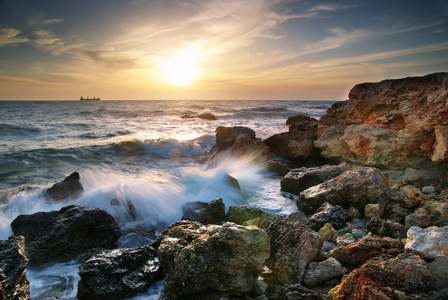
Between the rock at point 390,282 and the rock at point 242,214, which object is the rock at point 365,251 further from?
the rock at point 242,214

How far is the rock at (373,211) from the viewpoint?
402cm

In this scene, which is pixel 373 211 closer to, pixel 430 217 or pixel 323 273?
pixel 430 217

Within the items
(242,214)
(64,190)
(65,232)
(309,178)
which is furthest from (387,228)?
(64,190)

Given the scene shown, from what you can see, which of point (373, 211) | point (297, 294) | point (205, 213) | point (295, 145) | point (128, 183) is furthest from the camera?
point (295, 145)

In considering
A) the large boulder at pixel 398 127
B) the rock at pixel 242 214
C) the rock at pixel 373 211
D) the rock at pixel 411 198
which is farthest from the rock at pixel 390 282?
the large boulder at pixel 398 127

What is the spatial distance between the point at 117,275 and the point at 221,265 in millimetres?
1257

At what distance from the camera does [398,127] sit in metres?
6.10

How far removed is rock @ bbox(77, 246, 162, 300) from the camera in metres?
2.69

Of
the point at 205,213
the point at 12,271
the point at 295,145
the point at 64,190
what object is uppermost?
the point at 295,145

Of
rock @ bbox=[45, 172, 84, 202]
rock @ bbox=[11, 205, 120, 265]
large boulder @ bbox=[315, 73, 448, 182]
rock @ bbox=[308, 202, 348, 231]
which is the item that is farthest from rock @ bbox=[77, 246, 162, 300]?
large boulder @ bbox=[315, 73, 448, 182]

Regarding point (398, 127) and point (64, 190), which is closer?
point (64, 190)

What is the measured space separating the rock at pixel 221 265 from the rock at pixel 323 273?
49cm

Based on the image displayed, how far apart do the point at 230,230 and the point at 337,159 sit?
6214mm

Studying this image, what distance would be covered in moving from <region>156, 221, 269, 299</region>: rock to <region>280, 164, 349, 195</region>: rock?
146 inches
